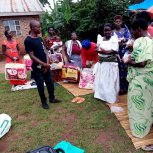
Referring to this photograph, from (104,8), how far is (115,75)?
22.0 ft

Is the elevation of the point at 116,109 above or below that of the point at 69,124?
above

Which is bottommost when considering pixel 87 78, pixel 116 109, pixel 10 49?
pixel 116 109

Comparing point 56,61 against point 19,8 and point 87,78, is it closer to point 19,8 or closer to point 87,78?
point 87,78

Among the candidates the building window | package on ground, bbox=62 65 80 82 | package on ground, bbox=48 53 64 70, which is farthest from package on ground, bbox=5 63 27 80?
the building window

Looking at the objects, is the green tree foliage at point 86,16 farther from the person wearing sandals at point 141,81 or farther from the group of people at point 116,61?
the person wearing sandals at point 141,81

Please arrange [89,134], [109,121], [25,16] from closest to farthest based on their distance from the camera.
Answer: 1. [89,134]
2. [109,121]
3. [25,16]

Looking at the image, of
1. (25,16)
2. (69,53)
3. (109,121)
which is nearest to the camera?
(109,121)

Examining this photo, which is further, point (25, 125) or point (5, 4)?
point (5, 4)

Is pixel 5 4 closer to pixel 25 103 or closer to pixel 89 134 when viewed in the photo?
pixel 25 103

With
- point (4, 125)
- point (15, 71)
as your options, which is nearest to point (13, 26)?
point (15, 71)

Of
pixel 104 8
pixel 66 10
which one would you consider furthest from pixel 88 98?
pixel 66 10

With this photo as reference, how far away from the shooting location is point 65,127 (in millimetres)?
4117

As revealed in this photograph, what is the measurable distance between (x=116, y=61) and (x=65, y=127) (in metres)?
1.62

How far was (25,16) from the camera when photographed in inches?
538
